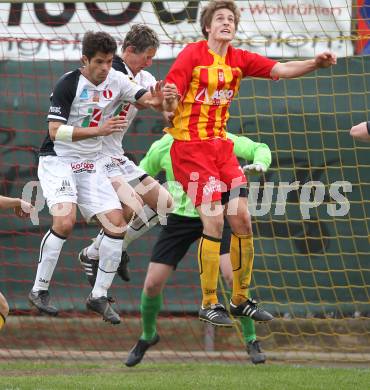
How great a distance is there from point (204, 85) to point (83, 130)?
3.05 feet

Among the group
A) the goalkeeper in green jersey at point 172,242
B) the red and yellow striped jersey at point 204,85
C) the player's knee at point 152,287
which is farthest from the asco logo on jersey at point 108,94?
the player's knee at point 152,287

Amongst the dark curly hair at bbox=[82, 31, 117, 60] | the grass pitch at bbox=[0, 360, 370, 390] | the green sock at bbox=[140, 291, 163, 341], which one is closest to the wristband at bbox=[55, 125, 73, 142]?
the dark curly hair at bbox=[82, 31, 117, 60]

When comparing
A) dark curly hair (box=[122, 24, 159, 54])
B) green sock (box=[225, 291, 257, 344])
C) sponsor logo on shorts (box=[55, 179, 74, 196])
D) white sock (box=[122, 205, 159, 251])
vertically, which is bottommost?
green sock (box=[225, 291, 257, 344])

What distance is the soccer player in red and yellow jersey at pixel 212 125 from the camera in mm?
8297

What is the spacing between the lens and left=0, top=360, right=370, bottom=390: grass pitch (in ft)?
29.9

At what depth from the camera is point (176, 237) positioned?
977 cm

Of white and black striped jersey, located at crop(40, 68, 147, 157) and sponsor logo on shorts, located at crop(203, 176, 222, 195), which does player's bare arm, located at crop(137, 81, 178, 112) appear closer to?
white and black striped jersey, located at crop(40, 68, 147, 157)

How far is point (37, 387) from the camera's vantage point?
9070mm

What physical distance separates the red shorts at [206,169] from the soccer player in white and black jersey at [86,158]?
425 millimetres

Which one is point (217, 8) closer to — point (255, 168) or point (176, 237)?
point (255, 168)

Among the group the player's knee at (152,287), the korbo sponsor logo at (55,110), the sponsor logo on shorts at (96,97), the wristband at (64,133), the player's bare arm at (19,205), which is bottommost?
the player's knee at (152,287)

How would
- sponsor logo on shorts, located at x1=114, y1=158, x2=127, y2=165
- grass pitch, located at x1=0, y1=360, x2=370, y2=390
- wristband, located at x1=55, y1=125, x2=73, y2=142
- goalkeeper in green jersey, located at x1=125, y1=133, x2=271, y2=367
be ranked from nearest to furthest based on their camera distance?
wristband, located at x1=55, y1=125, x2=73, y2=142
sponsor logo on shorts, located at x1=114, y1=158, x2=127, y2=165
grass pitch, located at x1=0, y1=360, x2=370, y2=390
goalkeeper in green jersey, located at x1=125, y1=133, x2=271, y2=367

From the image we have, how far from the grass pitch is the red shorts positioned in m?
1.63

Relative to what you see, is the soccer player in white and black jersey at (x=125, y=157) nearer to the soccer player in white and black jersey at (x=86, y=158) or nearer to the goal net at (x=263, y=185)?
the soccer player in white and black jersey at (x=86, y=158)
